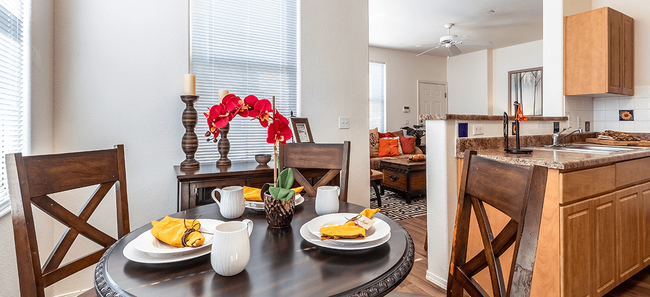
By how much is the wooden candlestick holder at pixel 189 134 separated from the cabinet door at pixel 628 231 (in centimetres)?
258

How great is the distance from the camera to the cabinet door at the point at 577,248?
1.54 m

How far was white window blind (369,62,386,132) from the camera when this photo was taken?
660 centimetres

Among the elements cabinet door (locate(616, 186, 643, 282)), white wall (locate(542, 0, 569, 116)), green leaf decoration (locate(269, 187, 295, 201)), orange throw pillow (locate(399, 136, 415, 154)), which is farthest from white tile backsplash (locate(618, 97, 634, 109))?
green leaf decoration (locate(269, 187, 295, 201))

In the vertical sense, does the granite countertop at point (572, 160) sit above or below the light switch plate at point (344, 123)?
below

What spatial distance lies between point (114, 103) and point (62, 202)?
0.66 m

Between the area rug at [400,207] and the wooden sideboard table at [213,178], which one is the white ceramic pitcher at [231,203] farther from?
the area rug at [400,207]

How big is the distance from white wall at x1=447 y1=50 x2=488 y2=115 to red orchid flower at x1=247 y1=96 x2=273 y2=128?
6.95 m

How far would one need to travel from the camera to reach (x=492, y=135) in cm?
223

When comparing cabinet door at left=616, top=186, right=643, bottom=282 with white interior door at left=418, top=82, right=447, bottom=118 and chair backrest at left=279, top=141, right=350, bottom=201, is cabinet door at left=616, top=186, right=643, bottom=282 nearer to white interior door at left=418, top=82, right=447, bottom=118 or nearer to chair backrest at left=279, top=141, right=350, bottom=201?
chair backrest at left=279, top=141, right=350, bottom=201

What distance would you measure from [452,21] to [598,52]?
2751 millimetres

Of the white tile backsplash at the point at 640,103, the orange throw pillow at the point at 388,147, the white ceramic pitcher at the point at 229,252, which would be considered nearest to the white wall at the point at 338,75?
the white ceramic pitcher at the point at 229,252

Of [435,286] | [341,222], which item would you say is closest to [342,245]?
[341,222]

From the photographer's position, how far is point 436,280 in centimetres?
209

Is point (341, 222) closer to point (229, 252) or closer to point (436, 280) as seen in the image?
point (229, 252)
